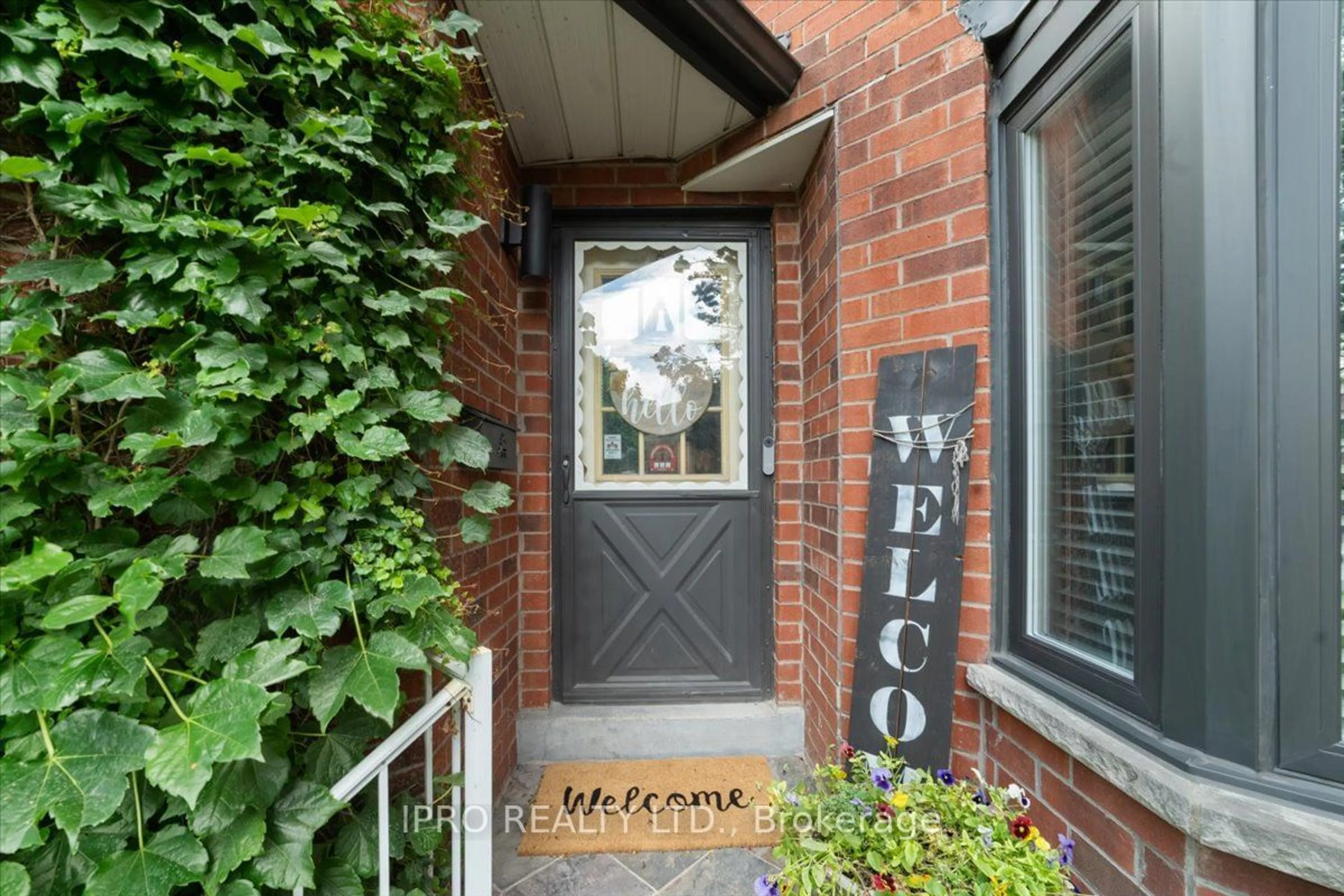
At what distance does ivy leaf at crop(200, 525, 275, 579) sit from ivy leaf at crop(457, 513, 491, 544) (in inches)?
15.6

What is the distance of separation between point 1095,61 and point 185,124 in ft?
5.96

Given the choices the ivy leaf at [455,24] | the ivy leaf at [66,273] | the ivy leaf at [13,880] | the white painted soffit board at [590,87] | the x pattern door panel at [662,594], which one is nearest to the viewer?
the ivy leaf at [13,880]

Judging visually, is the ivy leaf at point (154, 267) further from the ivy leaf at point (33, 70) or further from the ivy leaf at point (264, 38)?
the ivy leaf at point (264, 38)

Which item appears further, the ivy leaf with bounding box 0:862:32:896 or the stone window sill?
the stone window sill

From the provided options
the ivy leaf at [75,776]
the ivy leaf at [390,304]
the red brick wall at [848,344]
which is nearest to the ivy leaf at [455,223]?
the ivy leaf at [390,304]

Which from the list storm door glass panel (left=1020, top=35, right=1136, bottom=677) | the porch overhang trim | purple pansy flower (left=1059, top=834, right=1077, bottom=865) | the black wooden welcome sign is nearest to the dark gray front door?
the porch overhang trim

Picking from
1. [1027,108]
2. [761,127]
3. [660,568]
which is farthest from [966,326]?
[660,568]

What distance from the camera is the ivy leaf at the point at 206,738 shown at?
0.63 metres

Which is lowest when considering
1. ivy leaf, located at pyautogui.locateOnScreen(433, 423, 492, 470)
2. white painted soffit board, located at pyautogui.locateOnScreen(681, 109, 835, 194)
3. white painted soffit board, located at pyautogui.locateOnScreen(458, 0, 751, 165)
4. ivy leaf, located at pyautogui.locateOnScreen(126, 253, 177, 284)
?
ivy leaf, located at pyautogui.locateOnScreen(433, 423, 492, 470)

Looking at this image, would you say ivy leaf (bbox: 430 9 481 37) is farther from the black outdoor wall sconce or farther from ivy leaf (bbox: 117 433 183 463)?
ivy leaf (bbox: 117 433 183 463)

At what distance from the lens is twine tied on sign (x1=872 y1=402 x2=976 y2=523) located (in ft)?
4.33

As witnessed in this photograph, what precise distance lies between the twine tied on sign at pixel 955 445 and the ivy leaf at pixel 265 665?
4.90 ft

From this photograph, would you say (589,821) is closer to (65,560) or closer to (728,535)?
(728,535)

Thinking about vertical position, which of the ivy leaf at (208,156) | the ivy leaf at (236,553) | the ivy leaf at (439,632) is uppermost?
the ivy leaf at (208,156)
